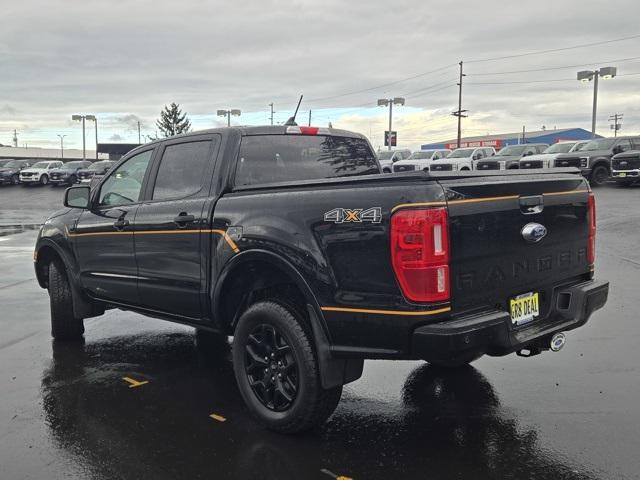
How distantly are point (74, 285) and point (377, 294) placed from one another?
3.52 m

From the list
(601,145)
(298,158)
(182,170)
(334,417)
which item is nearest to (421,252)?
(334,417)

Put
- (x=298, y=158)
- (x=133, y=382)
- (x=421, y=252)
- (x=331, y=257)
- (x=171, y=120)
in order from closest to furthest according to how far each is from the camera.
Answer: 1. (x=421, y=252)
2. (x=331, y=257)
3. (x=298, y=158)
4. (x=133, y=382)
5. (x=171, y=120)

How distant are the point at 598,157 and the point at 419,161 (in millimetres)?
9000

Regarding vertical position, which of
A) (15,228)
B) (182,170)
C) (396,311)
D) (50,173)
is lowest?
(15,228)

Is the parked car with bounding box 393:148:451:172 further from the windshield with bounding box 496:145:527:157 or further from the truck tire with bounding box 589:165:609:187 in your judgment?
the truck tire with bounding box 589:165:609:187

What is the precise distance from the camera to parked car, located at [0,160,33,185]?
131 feet

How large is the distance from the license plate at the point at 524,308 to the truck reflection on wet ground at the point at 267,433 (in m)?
0.71

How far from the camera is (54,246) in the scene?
5.76m

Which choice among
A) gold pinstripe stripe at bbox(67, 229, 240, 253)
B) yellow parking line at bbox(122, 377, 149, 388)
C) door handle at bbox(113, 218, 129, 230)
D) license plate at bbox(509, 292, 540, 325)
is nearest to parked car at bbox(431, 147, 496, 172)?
gold pinstripe stripe at bbox(67, 229, 240, 253)

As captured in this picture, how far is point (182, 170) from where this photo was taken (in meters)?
4.57

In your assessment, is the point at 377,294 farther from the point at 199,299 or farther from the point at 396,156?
the point at 396,156

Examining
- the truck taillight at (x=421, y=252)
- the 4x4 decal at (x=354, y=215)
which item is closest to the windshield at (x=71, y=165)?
the 4x4 decal at (x=354, y=215)

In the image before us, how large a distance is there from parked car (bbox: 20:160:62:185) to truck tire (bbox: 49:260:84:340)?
36499 millimetres

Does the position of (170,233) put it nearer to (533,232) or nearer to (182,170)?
(182,170)
